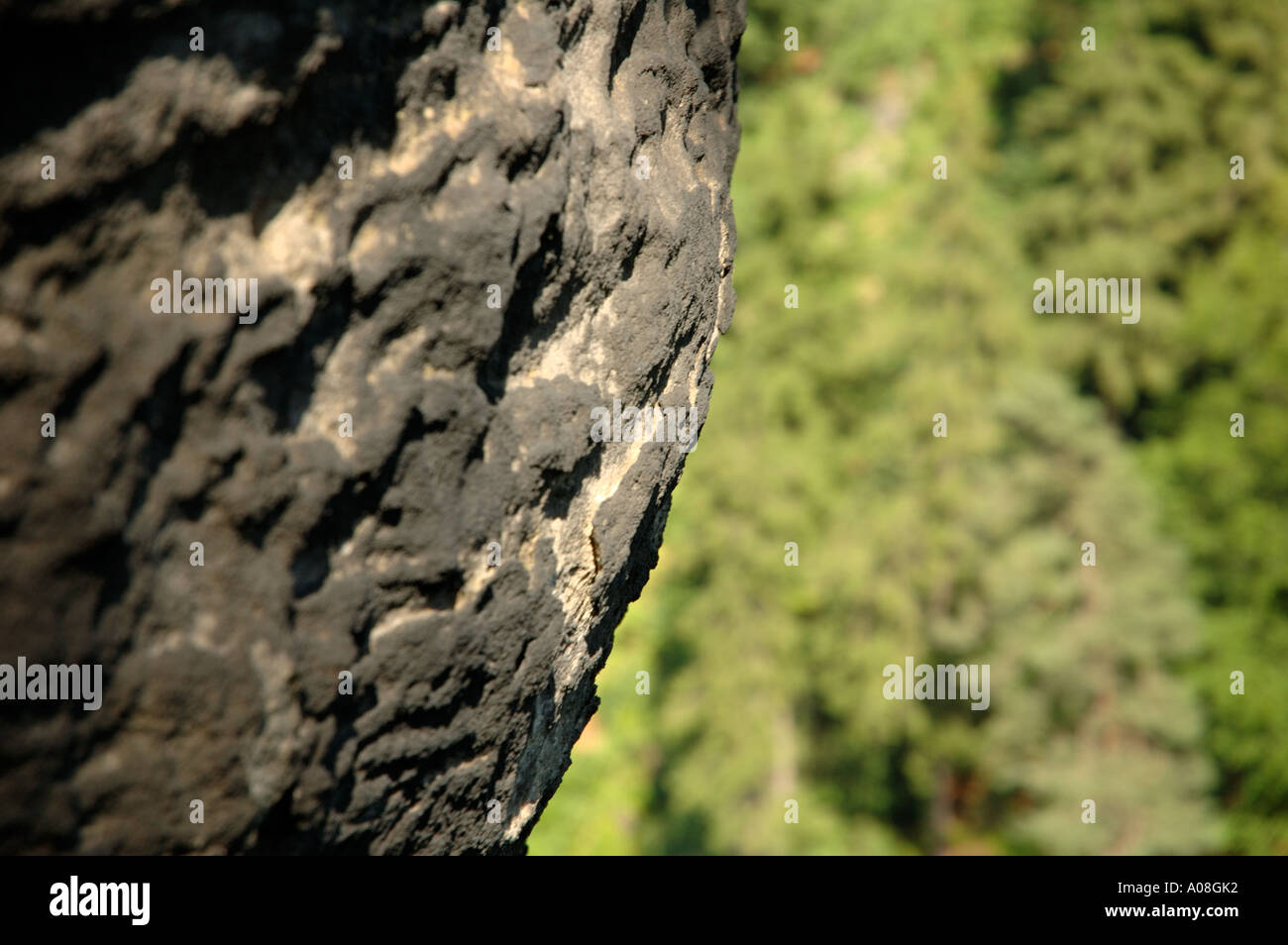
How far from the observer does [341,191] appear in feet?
7.17

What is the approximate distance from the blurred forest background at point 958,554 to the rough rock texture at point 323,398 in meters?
10.2

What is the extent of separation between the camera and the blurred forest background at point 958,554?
499 inches

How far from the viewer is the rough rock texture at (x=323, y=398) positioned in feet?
6.00

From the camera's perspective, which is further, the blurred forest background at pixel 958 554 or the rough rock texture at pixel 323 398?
the blurred forest background at pixel 958 554

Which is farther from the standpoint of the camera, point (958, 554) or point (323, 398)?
point (958, 554)

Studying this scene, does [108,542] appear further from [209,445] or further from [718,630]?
[718,630]

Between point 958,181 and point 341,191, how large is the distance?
12.0 m

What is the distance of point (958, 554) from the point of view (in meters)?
13.1

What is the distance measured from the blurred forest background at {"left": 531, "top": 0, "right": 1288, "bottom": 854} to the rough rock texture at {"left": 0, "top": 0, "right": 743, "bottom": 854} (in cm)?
1017

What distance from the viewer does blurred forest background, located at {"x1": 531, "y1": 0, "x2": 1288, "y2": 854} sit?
12.7 meters

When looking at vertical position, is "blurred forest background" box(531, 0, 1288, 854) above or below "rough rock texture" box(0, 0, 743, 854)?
below

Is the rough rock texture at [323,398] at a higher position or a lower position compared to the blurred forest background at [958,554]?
higher

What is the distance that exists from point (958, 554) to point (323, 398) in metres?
12.0
